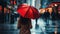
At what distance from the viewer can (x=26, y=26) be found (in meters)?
4.53

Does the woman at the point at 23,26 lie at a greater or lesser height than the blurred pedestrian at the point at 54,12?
lesser

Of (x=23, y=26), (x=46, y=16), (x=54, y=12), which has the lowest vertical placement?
(x=23, y=26)

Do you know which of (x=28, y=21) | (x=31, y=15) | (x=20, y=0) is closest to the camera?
(x=31, y=15)

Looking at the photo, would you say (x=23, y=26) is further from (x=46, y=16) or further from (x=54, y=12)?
(x=54, y=12)

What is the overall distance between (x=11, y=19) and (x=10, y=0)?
566 mm

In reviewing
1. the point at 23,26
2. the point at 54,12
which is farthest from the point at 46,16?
the point at 23,26

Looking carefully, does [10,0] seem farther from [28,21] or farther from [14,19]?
[28,21]

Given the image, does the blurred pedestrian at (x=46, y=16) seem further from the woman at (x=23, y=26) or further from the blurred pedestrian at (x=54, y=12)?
the woman at (x=23, y=26)

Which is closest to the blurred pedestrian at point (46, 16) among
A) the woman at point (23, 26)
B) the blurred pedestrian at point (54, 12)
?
the blurred pedestrian at point (54, 12)

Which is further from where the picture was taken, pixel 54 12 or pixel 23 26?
pixel 54 12

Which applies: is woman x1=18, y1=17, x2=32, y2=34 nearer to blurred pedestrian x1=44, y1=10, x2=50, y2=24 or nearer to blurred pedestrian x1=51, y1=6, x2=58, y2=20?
blurred pedestrian x1=44, y1=10, x2=50, y2=24

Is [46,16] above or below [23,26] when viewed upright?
above

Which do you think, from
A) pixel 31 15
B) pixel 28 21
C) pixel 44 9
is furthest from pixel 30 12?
pixel 44 9

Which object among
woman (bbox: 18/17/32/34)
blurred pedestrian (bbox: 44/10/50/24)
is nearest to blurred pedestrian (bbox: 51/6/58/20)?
blurred pedestrian (bbox: 44/10/50/24)
